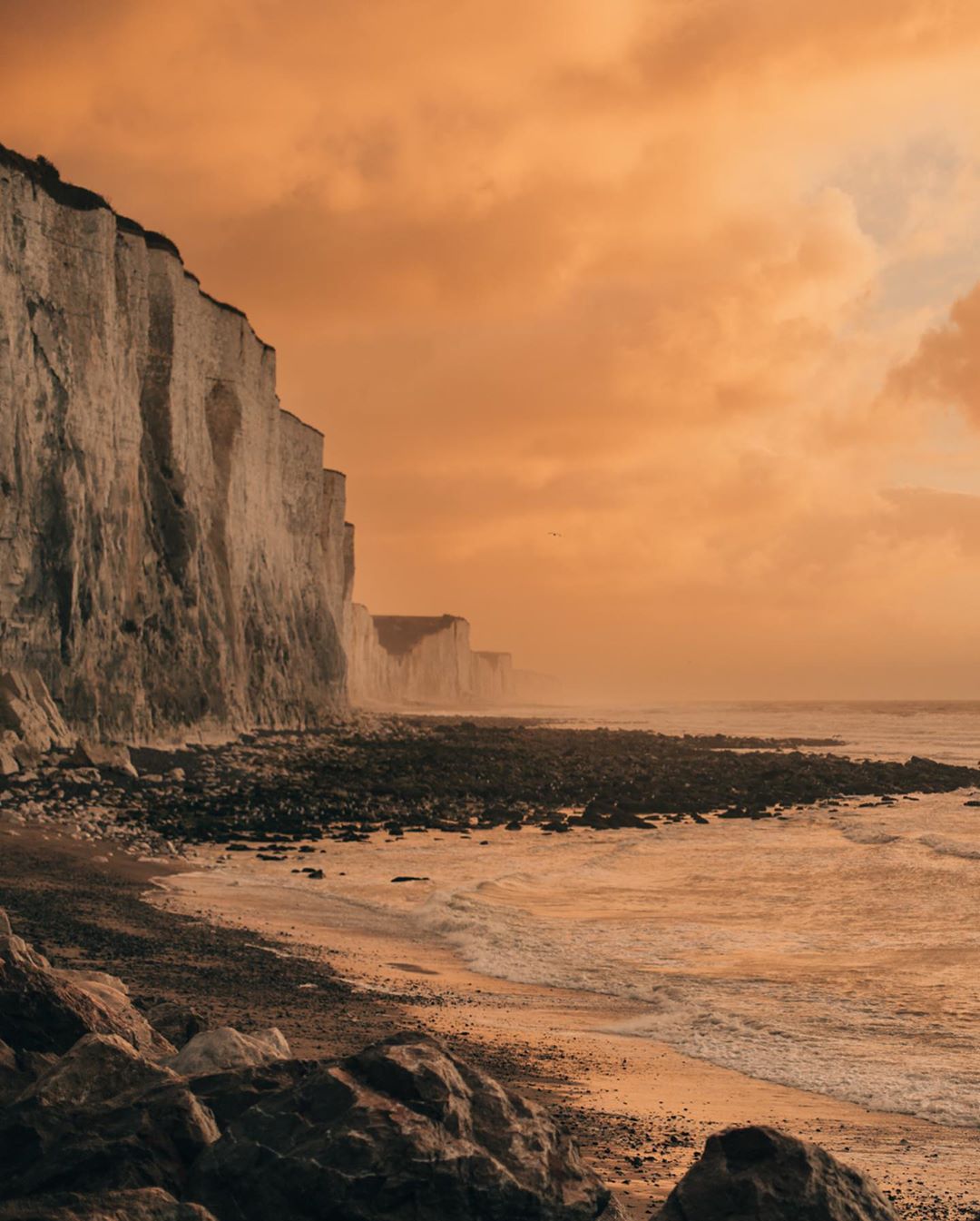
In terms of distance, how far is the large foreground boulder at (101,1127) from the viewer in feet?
14.1

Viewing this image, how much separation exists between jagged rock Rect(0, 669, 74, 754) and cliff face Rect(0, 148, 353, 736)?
1.09 metres

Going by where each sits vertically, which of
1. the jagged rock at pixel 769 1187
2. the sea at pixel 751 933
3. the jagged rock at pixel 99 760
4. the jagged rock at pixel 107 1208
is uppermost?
the jagged rock at pixel 769 1187

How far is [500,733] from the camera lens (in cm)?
6138

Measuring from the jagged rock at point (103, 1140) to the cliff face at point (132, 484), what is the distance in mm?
25712

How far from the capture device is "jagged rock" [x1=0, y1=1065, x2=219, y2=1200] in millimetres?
4289

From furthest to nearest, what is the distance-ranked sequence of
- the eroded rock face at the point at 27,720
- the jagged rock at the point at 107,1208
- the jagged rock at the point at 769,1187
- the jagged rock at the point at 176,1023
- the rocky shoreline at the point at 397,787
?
1. the eroded rock face at the point at 27,720
2. the rocky shoreline at the point at 397,787
3. the jagged rock at the point at 176,1023
4. the jagged rock at the point at 769,1187
5. the jagged rock at the point at 107,1208

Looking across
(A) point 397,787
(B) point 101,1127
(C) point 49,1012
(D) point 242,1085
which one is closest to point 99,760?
(A) point 397,787

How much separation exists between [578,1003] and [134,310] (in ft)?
106

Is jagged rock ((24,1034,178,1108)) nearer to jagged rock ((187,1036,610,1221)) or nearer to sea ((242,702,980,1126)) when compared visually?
jagged rock ((187,1036,610,1221))

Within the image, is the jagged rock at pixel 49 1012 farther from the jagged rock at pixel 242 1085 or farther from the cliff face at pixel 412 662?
the cliff face at pixel 412 662

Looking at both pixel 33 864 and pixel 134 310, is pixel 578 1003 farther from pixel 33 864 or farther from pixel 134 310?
pixel 134 310

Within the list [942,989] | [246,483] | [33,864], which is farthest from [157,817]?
[246,483]

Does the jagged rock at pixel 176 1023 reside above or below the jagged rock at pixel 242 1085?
below

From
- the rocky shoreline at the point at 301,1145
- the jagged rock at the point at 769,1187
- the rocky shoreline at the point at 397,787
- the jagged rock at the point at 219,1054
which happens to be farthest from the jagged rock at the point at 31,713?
the jagged rock at the point at 769,1187
